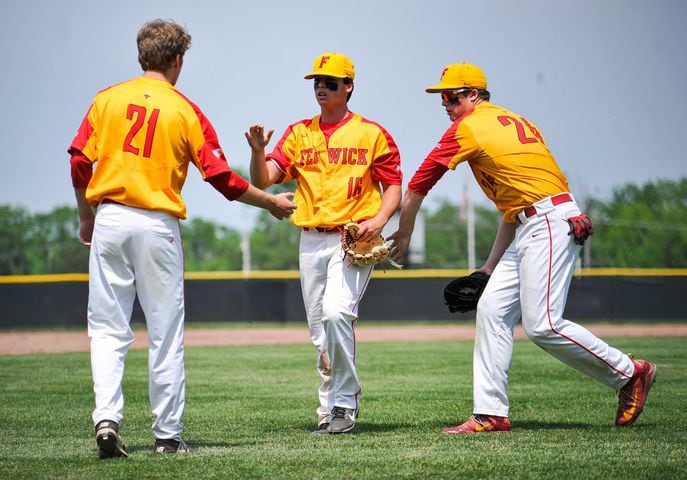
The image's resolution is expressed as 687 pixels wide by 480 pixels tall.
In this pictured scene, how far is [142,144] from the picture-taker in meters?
5.04

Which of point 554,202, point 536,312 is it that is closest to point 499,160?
point 554,202

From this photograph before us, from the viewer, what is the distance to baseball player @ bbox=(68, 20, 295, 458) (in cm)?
502

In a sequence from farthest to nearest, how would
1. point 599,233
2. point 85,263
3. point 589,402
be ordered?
point 599,233 → point 85,263 → point 589,402

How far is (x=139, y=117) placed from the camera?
5035 mm

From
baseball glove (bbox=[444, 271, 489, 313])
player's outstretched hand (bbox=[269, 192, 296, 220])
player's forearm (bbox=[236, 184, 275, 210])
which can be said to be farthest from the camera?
baseball glove (bbox=[444, 271, 489, 313])

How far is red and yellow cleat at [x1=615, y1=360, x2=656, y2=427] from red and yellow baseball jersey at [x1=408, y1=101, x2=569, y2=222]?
125 cm

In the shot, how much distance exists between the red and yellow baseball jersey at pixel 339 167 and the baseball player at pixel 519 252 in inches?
12.9

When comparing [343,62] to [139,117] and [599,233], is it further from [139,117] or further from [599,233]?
[599,233]

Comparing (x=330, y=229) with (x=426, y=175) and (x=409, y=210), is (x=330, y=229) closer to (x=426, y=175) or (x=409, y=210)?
(x=409, y=210)

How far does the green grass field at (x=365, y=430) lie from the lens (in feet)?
Answer: 15.4

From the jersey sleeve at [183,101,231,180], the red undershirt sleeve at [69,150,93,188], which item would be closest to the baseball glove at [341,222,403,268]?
the jersey sleeve at [183,101,231,180]

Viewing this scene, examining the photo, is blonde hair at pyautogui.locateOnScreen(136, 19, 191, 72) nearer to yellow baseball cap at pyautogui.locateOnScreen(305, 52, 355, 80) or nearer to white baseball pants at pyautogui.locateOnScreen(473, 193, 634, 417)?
yellow baseball cap at pyautogui.locateOnScreen(305, 52, 355, 80)

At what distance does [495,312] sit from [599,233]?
1942 inches

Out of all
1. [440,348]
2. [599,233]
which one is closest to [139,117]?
[440,348]
